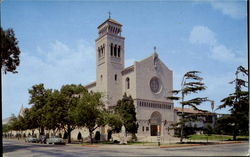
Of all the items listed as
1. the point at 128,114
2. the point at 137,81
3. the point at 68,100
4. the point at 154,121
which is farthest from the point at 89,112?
the point at 154,121

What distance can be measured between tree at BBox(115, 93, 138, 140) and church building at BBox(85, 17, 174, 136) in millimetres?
2724

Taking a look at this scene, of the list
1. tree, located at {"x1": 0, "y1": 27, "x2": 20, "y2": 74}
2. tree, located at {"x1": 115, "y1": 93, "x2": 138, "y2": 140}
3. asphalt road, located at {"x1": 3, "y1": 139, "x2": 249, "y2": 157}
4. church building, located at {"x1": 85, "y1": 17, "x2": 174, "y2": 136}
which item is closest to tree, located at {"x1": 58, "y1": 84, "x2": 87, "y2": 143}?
tree, located at {"x1": 115, "y1": 93, "x2": 138, "y2": 140}

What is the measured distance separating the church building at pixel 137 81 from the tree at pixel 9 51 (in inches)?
816

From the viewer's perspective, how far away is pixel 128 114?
102 ft

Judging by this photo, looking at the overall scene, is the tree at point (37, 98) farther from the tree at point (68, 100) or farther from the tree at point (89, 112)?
the tree at point (89, 112)

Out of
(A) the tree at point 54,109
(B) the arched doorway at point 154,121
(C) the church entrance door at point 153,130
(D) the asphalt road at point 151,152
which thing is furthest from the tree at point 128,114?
(D) the asphalt road at point 151,152

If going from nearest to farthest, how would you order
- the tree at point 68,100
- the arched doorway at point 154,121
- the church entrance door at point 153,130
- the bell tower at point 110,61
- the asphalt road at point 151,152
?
the asphalt road at point 151,152, the tree at point 68,100, the arched doorway at point 154,121, the church entrance door at point 153,130, the bell tower at point 110,61

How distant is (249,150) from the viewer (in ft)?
24.8

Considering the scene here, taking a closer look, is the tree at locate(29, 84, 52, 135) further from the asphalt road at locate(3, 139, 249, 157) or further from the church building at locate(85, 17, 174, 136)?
the asphalt road at locate(3, 139, 249, 157)

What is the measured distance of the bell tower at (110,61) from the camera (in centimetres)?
3662

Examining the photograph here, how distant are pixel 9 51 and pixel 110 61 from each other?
23516 mm

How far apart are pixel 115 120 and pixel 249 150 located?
19427 millimetres

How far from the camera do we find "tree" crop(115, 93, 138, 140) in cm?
3045

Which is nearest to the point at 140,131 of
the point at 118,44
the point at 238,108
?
the point at 118,44
